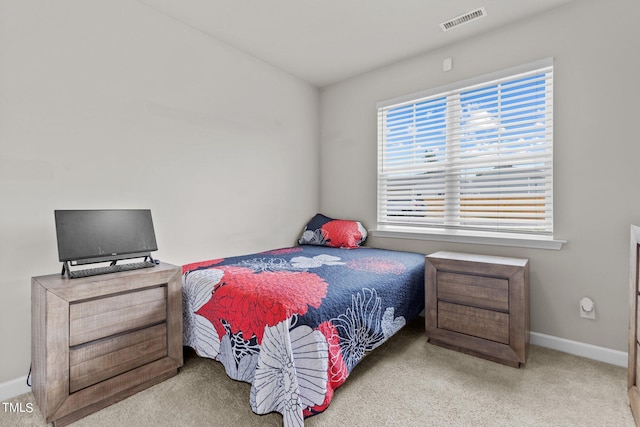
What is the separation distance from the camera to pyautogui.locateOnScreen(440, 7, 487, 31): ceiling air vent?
7.82 ft

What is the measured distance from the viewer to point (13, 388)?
1772 millimetres

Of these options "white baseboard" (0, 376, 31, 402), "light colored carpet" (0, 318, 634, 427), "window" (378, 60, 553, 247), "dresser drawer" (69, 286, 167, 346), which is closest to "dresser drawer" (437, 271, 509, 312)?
"light colored carpet" (0, 318, 634, 427)

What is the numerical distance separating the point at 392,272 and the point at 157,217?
5.93 ft

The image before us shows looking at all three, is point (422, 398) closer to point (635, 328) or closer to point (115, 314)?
point (635, 328)

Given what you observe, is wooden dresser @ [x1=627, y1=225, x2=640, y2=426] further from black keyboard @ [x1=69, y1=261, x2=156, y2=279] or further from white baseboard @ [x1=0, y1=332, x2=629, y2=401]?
black keyboard @ [x1=69, y1=261, x2=156, y2=279]

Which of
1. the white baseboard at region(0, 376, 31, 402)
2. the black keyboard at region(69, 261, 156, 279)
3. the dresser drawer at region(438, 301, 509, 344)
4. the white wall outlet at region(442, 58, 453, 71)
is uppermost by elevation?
the white wall outlet at region(442, 58, 453, 71)

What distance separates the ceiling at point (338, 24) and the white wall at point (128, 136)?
206mm

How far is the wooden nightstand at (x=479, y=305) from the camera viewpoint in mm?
2068

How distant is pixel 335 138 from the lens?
3.77 m

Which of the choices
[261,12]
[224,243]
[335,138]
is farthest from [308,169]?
[261,12]

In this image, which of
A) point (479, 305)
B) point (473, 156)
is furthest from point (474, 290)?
point (473, 156)

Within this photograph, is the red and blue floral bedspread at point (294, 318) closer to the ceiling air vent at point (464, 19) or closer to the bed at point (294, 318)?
the bed at point (294, 318)

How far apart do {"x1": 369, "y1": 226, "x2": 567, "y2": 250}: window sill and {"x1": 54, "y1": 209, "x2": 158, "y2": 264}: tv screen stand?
86.8 inches

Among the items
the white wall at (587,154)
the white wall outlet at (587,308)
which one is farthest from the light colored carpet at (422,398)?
the white wall at (587,154)
